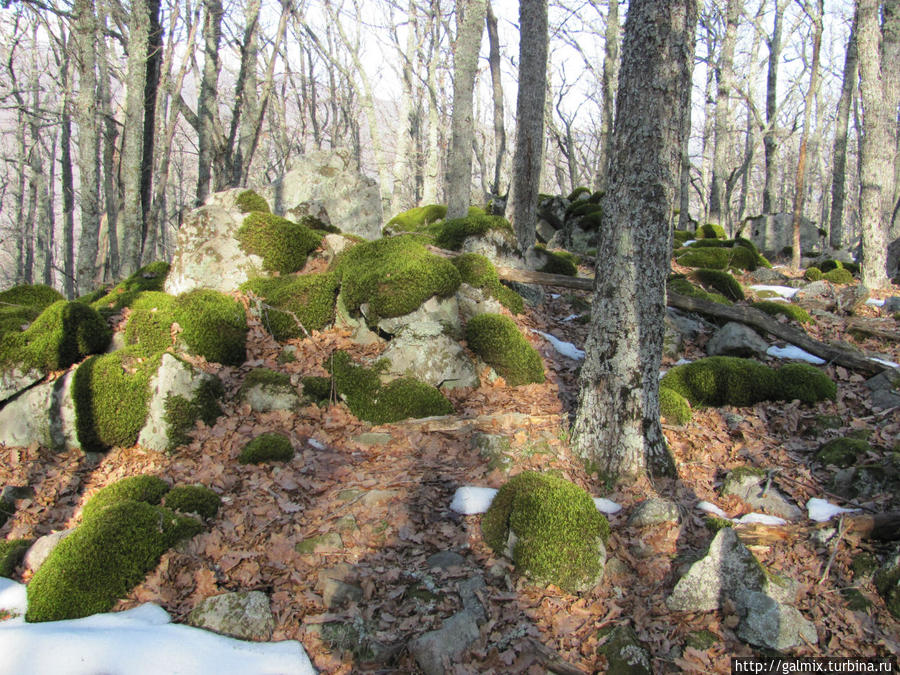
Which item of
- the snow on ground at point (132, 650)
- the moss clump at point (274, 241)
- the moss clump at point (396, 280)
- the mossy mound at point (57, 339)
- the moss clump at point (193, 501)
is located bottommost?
the snow on ground at point (132, 650)

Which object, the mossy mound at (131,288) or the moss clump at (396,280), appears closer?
the moss clump at (396,280)

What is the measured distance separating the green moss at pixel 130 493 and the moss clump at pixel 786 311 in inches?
362

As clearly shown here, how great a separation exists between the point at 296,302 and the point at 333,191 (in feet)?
13.4

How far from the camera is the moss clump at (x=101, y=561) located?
3.54 m

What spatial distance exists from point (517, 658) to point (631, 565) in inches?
48.8

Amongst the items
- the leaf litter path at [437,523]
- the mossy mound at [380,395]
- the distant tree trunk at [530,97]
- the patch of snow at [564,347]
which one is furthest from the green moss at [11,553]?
the distant tree trunk at [530,97]

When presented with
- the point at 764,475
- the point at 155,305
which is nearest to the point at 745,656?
the point at 764,475

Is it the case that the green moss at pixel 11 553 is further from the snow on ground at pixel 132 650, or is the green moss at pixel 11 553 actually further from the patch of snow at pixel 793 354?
the patch of snow at pixel 793 354

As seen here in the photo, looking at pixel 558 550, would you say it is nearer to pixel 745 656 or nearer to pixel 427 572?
pixel 427 572

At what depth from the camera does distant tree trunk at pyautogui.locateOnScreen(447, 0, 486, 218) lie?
10.5 meters

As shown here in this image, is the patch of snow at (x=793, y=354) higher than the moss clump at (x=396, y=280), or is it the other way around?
the moss clump at (x=396, y=280)

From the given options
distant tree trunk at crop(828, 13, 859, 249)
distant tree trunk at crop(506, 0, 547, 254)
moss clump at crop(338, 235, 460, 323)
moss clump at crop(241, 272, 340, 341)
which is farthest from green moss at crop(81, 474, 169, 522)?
distant tree trunk at crop(828, 13, 859, 249)

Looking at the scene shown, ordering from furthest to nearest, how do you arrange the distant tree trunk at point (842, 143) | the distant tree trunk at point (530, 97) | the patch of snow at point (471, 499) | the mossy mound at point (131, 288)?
1. the distant tree trunk at point (842, 143)
2. the distant tree trunk at point (530, 97)
3. the mossy mound at point (131, 288)
4. the patch of snow at point (471, 499)

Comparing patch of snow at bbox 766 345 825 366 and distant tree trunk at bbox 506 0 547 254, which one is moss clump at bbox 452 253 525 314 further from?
patch of snow at bbox 766 345 825 366
